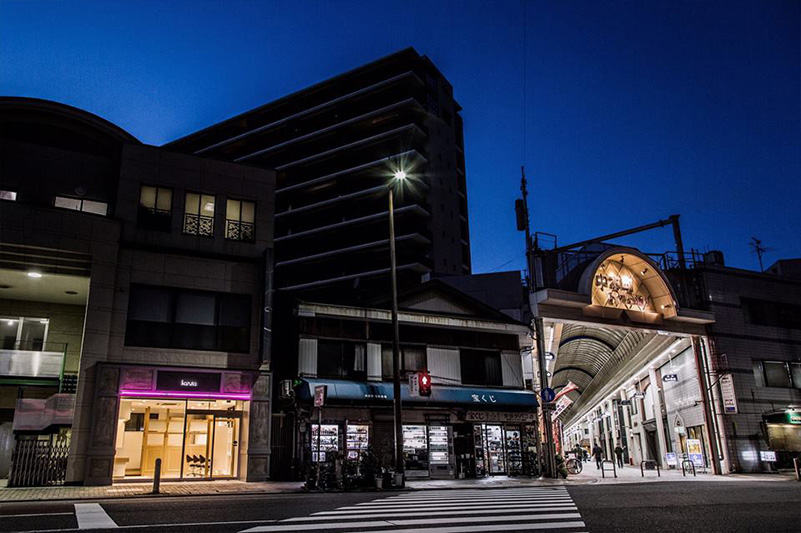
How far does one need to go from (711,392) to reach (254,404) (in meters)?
25.5

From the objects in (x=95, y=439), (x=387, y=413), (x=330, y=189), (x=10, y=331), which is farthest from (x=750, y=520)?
(x=330, y=189)

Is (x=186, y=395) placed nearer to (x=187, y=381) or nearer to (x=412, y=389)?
(x=187, y=381)

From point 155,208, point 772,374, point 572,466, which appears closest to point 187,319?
point 155,208

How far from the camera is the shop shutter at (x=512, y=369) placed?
3105cm

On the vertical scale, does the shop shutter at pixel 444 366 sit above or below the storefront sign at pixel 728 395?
above

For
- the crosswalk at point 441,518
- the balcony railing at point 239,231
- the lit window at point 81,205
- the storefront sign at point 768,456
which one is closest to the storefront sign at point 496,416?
the storefront sign at point 768,456

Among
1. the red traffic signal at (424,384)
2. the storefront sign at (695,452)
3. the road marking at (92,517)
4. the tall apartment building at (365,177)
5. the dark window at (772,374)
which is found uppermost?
the tall apartment building at (365,177)

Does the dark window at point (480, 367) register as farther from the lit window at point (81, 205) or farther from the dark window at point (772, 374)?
the lit window at point (81, 205)

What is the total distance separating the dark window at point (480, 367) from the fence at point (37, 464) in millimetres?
17723

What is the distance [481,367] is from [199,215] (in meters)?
15.7

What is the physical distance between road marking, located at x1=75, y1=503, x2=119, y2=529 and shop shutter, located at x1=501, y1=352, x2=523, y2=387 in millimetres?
21447

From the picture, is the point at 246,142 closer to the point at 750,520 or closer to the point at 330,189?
the point at 330,189

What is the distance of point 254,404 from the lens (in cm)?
2450

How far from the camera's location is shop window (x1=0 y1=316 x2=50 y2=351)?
86.0ft
